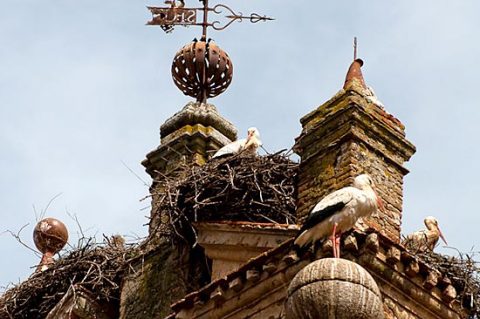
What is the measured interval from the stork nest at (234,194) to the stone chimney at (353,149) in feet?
1.58

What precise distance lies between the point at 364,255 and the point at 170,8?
660cm

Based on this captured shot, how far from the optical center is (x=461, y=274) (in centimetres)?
1455

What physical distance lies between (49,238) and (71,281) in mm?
1860

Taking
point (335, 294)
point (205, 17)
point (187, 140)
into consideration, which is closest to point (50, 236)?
point (187, 140)

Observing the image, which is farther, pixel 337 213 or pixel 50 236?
pixel 50 236

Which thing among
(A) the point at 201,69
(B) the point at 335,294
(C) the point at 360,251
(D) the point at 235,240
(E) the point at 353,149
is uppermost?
(A) the point at 201,69

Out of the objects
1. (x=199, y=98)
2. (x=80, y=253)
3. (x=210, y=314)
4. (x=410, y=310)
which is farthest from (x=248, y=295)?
(x=199, y=98)

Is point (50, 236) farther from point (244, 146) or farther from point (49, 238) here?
point (244, 146)

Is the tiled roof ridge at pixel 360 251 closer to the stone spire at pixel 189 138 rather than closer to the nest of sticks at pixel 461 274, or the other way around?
the nest of sticks at pixel 461 274

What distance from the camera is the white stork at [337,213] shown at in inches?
520

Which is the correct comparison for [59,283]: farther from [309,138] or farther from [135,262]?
[309,138]

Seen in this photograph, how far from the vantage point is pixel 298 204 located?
50.3ft

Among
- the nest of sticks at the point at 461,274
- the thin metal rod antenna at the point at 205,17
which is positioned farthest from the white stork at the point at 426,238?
the thin metal rod antenna at the point at 205,17

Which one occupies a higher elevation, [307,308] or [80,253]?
[80,253]
